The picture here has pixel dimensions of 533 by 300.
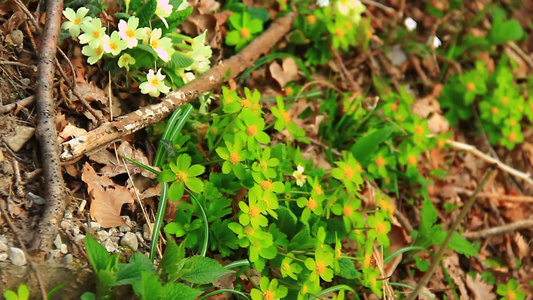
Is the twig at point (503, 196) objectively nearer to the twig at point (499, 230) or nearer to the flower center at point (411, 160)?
the twig at point (499, 230)

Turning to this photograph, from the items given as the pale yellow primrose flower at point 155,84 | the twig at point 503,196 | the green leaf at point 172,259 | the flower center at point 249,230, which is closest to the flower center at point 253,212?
the flower center at point 249,230

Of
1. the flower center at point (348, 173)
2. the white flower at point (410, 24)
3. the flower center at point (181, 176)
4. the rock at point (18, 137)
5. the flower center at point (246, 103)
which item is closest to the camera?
the rock at point (18, 137)

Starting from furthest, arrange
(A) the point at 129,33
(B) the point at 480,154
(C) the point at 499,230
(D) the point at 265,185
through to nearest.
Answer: (B) the point at 480,154 < (C) the point at 499,230 < (A) the point at 129,33 < (D) the point at 265,185

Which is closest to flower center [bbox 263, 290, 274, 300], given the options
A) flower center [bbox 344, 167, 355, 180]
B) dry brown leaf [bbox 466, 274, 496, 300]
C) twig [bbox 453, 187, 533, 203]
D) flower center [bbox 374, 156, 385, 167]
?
flower center [bbox 344, 167, 355, 180]

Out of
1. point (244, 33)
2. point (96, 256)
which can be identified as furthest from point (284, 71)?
point (96, 256)

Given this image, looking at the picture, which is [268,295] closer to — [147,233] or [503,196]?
[147,233]

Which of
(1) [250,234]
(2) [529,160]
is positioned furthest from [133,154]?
(2) [529,160]

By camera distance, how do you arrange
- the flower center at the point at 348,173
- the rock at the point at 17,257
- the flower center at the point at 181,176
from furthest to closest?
the flower center at the point at 348,173 → the flower center at the point at 181,176 → the rock at the point at 17,257
